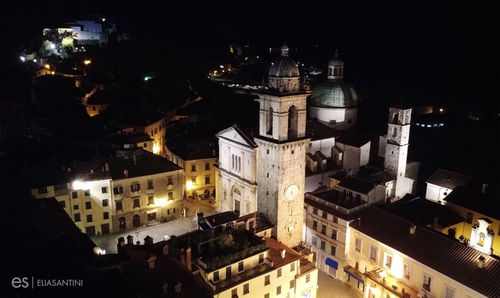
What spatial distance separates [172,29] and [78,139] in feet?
240

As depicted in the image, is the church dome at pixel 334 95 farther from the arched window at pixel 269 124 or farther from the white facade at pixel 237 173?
the arched window at pixel 269 124

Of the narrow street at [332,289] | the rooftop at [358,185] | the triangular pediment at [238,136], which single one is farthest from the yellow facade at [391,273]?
the triangular pediment at [238,136]

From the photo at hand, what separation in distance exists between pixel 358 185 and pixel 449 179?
11.7 m

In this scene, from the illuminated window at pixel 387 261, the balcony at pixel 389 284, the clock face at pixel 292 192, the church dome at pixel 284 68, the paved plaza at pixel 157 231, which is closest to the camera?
the balcony at pixel 389 284

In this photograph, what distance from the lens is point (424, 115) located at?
2625 inches

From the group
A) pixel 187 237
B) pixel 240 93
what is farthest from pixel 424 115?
pixel 187 237

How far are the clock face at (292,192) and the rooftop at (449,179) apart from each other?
1695 centimetres

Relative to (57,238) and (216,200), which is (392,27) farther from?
(57,238)

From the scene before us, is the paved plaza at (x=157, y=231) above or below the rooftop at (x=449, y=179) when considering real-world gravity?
below

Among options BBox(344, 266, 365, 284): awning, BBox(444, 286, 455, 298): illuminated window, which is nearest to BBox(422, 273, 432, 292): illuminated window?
BBox(444, 286, 455, 298): illuminated window

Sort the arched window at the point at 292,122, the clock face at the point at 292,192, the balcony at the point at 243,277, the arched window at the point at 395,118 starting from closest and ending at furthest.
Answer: the balcony at the point at 243,277 → the arched window at the point at 292,122 → the clock face at the point at 292,192 → the arched window at the point at 395,118

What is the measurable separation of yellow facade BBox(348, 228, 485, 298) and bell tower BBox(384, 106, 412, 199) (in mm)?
11921

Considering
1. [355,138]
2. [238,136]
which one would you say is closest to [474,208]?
[355,138]

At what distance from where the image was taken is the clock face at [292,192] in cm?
3650
